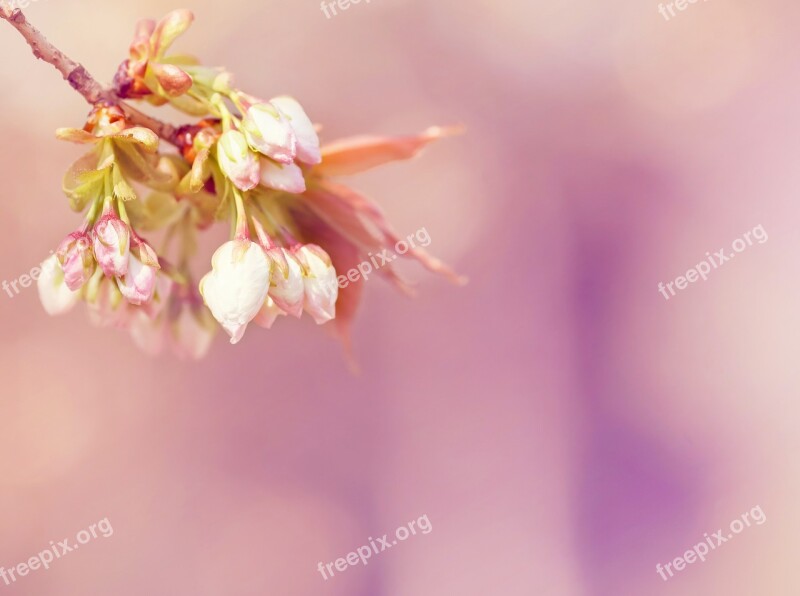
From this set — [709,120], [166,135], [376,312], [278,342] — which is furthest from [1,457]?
[709,120]

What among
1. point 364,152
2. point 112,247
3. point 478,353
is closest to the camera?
point 112,247

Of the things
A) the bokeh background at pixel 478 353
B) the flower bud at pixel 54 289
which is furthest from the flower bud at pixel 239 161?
the bokeh background at pixel 478 353

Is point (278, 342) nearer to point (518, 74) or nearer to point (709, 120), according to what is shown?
point (518, 74)

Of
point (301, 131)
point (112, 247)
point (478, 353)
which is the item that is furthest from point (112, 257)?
point (478, 353)

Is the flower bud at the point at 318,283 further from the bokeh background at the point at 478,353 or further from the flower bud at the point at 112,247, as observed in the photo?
the bokeh background at the point at 478,353

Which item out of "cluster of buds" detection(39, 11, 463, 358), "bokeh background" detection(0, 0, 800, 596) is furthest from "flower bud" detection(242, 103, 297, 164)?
"bokeh background" detection(0, 0, 800, 596)

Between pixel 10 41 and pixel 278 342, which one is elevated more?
pixel 10 41

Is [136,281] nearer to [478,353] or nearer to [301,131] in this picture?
[301,131]
